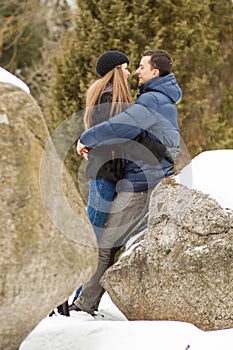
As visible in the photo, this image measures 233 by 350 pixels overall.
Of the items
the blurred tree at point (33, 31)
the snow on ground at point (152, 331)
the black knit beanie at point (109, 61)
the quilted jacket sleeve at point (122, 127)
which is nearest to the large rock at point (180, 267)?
the snow on ground at point (152, 331)

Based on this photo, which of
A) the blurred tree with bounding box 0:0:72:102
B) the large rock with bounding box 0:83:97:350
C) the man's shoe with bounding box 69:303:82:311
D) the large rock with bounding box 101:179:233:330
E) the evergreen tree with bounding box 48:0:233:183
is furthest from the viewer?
the blurred tree with bounding box 0:0:72:102

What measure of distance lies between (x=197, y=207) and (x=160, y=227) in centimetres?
29

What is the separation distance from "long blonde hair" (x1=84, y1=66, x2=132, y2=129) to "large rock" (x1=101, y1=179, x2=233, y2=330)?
0.65 m

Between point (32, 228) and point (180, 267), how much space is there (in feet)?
3.78

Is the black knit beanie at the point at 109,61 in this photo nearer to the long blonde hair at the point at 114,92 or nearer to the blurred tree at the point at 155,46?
the long blonde hair at the point at 114,92

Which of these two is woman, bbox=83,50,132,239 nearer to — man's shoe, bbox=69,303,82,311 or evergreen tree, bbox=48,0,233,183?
man's shoe, bbox=69,303,82,311

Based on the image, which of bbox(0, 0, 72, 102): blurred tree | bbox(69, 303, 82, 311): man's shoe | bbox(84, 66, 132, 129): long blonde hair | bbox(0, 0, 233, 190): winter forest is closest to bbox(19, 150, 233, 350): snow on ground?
bbox(69, 303, 82, 311): man's shoe

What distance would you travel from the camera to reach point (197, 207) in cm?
367

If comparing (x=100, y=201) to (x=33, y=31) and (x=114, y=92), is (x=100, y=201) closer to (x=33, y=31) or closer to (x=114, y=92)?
(x=114, y=92)

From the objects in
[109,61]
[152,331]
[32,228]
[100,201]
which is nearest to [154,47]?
[109,61]

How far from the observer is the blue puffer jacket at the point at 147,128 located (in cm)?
384

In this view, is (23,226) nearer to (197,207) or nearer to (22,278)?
(22,278)

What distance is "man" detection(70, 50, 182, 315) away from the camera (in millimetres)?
3887

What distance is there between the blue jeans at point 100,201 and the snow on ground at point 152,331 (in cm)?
47
